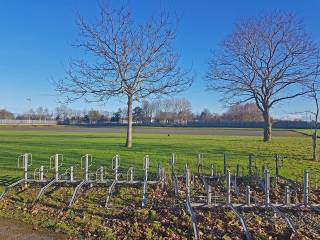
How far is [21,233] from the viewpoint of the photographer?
18.4 ft

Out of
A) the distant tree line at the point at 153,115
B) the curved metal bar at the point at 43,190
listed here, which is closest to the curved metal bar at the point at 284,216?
the curved metal bar at the point at 43,190

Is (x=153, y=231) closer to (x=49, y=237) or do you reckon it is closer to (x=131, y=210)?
(x=131, y=210)

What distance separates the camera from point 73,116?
114 meters

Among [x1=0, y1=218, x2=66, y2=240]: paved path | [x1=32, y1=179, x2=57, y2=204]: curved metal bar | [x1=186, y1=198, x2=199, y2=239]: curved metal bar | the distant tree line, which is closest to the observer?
[x1=186, y1=198, x2=199, y2=239]: curved metal bar

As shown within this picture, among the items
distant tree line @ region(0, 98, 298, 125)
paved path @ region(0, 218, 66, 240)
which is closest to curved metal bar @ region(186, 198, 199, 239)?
paved path @ region(0, 218, 66, 240)

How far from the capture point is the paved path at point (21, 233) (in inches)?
214

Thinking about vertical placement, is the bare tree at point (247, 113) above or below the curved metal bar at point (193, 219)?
above

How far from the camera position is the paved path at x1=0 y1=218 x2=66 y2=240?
17.8 feet

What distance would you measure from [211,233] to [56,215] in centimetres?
305

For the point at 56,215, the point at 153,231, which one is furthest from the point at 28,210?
the point at 153,231

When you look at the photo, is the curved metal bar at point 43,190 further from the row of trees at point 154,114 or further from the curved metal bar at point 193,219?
the row of trees at point 154,114

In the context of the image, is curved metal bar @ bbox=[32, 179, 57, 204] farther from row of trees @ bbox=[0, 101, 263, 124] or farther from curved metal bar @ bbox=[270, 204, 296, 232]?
row of trees @ bbox=[0, 101, 263, 124]

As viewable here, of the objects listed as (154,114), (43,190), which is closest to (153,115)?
(154,114)

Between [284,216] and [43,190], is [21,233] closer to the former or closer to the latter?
[43,190]
